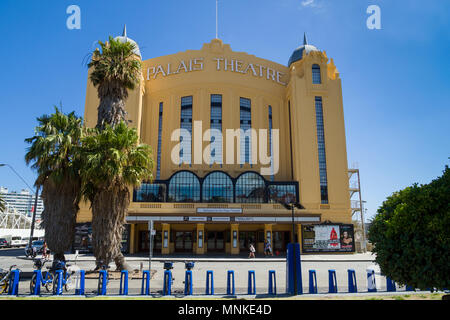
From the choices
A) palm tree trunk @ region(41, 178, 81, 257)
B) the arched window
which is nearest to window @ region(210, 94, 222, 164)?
the arched window

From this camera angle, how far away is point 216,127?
41750mm

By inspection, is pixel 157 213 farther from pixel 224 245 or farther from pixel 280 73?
pixel 280 73

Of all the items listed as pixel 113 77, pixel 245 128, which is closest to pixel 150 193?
pixel 245 128

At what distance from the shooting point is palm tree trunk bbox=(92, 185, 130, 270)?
15.7m

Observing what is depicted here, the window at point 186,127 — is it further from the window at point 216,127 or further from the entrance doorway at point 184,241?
the entrance doorway at point 184,241

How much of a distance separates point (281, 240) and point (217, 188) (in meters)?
10.2

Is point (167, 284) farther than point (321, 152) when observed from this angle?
No

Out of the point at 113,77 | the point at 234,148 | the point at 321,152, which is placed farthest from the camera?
the point at 234,148

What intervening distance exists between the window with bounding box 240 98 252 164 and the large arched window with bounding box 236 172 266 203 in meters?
4.52

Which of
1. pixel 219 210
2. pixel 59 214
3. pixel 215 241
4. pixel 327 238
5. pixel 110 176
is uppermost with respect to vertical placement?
pixel 110 176

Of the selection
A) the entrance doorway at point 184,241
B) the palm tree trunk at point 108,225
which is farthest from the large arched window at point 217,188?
the palm tree trunk at point 108,225

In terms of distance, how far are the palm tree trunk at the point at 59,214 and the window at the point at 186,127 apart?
24.0m

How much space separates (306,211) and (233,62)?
23681 mm

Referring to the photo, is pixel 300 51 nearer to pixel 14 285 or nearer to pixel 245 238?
pixel 245 238
